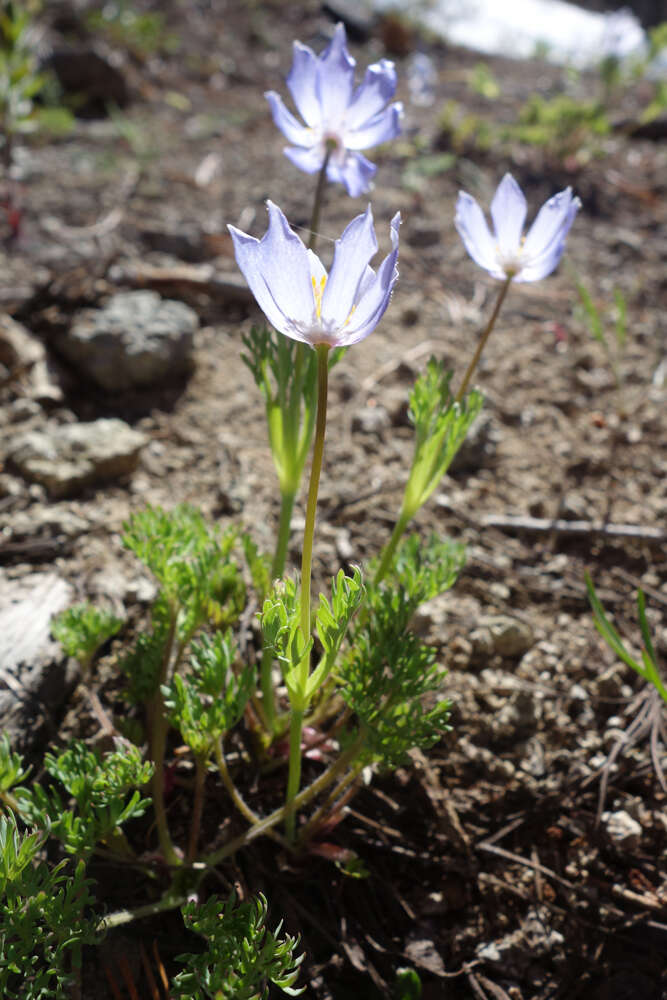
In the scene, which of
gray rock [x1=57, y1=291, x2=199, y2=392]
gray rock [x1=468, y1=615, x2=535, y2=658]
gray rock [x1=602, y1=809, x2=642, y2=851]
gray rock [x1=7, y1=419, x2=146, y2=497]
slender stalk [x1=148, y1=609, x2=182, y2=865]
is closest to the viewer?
slender stalk [x1=148, y1=609, x2=182, y2=865]

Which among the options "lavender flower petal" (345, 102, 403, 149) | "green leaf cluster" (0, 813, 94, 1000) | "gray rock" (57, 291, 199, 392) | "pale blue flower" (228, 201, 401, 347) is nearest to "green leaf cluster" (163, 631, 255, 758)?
"green leaf cluster" (0, 813, 94, 1000)

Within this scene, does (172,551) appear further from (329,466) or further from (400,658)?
(329,466)

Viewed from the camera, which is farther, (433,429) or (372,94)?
(372,94)

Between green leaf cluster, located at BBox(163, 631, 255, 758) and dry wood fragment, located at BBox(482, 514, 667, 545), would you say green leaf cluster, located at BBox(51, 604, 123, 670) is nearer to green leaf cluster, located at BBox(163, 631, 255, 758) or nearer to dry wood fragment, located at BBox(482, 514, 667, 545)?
green leaf cluster, located at BBox(163, 631, 255, 758)

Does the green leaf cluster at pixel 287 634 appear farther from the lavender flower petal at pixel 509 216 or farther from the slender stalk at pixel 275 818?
the lavender flower petal at pixel 509 216

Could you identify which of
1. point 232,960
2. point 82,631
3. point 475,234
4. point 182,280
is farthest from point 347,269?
point 182,280

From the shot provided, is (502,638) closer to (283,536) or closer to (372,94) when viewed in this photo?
(283,536)
